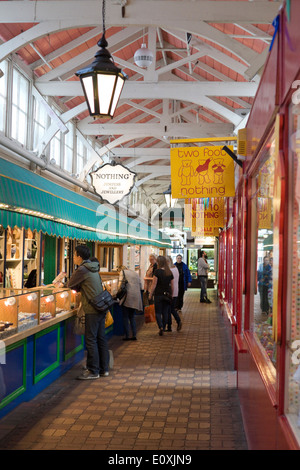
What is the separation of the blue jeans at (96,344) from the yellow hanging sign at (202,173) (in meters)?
2.18

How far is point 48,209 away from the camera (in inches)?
342

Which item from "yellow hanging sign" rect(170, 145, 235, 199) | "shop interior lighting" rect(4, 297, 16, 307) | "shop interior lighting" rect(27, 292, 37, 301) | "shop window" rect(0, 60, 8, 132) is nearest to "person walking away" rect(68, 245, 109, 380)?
"shop interior lighting" rect(27, 292, 37, 301)

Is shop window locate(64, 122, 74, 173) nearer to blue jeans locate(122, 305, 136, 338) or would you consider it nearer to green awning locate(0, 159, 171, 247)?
green awning locate(0, 159, 171, 247)

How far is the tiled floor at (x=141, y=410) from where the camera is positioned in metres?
4.80

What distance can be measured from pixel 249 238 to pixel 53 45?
25.6ft

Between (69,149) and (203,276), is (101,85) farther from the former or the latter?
(203,276)

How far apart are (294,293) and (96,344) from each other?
5.21 m

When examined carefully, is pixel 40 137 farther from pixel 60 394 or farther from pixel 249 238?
pixel 249 238

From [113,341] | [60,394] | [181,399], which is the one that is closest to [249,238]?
[181,399]

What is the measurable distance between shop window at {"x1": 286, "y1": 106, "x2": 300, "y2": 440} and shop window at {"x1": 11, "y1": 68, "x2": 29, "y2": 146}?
862 centimetres

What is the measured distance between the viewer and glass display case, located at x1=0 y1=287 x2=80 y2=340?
5.61 meters

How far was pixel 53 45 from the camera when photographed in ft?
36.2

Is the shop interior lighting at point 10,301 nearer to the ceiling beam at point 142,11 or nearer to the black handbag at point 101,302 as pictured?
the black handbag at point 101,302

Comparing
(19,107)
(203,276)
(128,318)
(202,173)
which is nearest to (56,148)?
(19,107)
